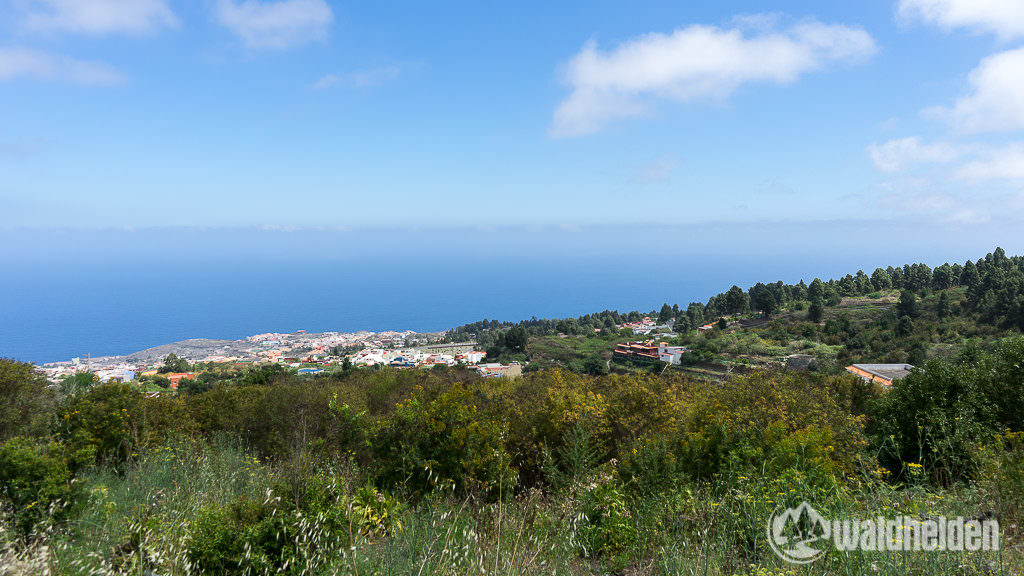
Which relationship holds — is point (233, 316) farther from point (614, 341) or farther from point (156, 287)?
point (614, 341)

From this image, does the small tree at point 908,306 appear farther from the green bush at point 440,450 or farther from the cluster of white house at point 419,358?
the green bush at point 440,450

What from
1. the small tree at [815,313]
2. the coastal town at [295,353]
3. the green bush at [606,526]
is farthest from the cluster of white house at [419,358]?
the green bush at [606,526]

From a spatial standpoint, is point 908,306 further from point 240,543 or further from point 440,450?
point 240,543

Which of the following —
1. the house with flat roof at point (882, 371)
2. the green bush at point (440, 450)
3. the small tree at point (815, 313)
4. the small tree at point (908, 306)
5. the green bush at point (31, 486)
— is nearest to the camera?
the green bush at point (31, 486)

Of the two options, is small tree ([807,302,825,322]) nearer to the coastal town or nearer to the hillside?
the hillside

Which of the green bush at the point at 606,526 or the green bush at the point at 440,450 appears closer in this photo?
the green bush at the point at 606,526

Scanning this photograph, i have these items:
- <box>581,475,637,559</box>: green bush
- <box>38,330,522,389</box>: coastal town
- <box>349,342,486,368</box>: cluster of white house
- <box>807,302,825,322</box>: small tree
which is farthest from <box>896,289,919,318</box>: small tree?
<box>581,475,637,559</box>: green bush

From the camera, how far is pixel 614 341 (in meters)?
49.3

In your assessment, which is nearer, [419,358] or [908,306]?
[908,306]

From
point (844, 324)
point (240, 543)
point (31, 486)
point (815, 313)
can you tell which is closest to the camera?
point (240, 543)

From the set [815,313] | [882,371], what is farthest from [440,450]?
[815,313]

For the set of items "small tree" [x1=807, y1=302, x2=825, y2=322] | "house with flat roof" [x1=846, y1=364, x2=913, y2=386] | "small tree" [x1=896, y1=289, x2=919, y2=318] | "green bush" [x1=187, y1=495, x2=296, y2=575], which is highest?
"green bush" [x1=187, y1=495, x2=296, y2=575]

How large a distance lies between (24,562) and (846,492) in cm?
544

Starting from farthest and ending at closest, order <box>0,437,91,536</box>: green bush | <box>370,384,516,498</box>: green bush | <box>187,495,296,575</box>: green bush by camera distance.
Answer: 1. <box>370,384,516,498</box>: green bush
2. <box>0,437,91,536</box>: green bush
3. <box>187,495,296,575</box>: green bush
